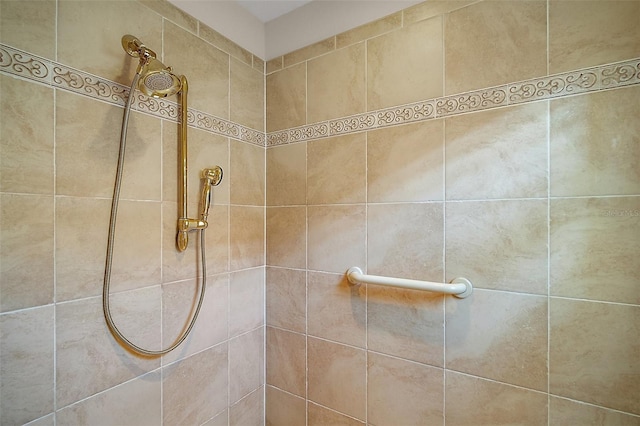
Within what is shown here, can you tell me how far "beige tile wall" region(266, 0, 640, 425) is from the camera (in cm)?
72

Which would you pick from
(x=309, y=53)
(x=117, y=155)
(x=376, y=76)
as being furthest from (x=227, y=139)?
(x=376, y=76)

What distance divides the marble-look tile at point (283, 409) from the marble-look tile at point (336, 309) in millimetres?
338

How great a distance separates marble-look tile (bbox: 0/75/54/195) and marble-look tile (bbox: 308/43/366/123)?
2.80 ft

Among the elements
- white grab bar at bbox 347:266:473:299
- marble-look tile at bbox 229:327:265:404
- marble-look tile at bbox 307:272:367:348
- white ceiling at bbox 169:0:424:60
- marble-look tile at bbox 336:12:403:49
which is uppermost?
white ceiling at bbox 169:0:424:60

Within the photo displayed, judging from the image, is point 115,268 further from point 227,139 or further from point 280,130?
point 280,130

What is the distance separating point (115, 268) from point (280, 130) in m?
0.85

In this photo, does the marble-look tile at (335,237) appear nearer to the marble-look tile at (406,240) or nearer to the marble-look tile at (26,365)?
the marble-look tile at (406,240)

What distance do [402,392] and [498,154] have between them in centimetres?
89

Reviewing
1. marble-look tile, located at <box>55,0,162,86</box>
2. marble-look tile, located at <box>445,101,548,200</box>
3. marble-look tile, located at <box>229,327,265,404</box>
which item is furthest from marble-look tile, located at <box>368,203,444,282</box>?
marble-look tile, located at <box>55,0,162,86</box>

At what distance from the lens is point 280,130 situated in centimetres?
128

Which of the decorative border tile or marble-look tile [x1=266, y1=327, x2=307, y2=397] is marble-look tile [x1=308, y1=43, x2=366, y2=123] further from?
marble-look tile [x1=266, y1=327, x2=307, y2=397]

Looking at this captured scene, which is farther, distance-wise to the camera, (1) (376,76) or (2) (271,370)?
(2) (271,370)

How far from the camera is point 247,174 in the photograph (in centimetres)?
123

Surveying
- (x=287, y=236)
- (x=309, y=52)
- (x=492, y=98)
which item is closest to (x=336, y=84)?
(x=309, y=52)
